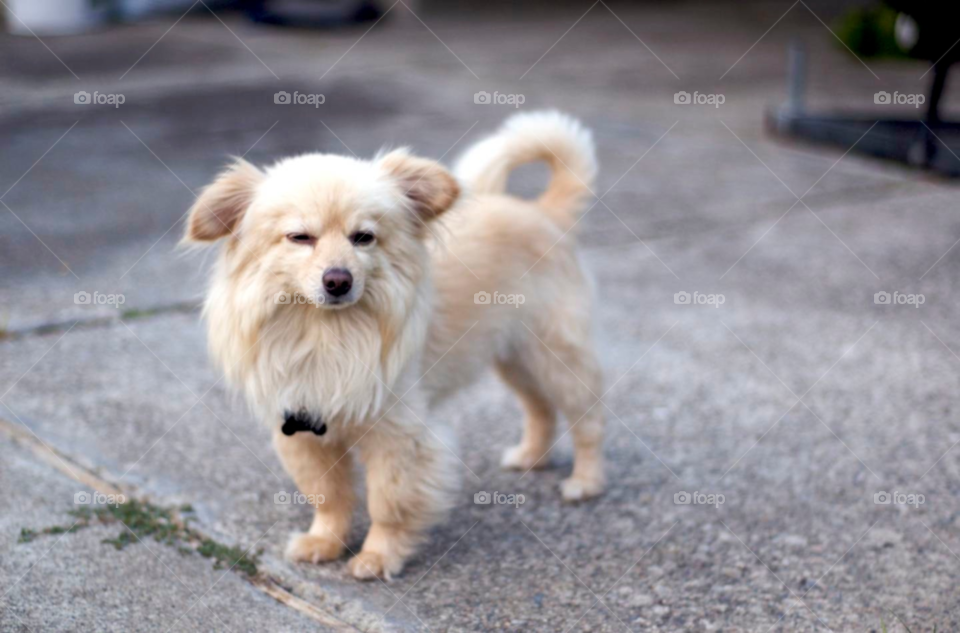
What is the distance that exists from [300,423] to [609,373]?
204cm

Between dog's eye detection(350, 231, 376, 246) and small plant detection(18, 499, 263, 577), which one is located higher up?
dog's eye detection(350, 231, 376, 246)

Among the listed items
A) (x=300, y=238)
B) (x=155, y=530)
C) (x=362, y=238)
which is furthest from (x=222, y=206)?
(x=155, y=530)

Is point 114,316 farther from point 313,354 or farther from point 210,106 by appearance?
point 210,106

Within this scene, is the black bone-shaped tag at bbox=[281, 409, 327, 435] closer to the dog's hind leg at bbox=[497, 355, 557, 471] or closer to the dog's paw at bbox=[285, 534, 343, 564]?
the dog's paw at bbox=[285, 534, 343, 564]

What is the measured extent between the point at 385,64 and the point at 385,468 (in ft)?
35.2

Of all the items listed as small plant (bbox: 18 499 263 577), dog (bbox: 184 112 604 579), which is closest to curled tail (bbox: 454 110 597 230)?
dog (bbox: 184 112 604 579)

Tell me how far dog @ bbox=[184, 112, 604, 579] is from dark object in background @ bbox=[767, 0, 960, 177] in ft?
17.5

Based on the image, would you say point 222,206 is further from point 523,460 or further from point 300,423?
point 523,460

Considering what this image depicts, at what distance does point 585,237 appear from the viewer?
256 inches

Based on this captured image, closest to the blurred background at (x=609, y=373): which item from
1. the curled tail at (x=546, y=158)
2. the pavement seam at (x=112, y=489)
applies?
the pavement seam at (x=112, y=489)

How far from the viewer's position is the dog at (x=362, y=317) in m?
2.79

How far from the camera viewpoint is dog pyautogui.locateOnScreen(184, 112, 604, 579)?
279 centimetres

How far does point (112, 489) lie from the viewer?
3389 mm

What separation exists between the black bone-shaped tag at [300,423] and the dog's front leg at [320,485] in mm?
108
